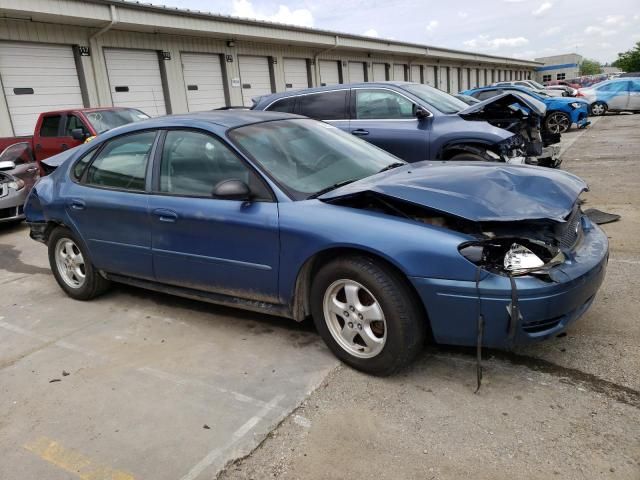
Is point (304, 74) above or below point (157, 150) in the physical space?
above

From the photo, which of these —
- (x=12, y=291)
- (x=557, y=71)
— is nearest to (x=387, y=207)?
(x=12, y=291)

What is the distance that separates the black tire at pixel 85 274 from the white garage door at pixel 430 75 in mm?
33511

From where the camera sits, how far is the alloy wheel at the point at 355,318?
9.86ft

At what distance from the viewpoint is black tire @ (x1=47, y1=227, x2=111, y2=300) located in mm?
4547

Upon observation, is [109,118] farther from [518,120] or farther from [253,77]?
[253,77]

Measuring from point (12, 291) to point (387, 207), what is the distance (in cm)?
411

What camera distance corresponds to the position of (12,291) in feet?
17.0

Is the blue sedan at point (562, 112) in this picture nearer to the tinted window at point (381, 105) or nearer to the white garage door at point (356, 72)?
the tinted window at point (381, 105)

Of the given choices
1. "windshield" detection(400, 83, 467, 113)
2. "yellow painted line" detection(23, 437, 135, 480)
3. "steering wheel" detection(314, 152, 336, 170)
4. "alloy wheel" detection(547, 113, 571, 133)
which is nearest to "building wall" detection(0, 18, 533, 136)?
"windshield" detection(400, 83, 467, 113)

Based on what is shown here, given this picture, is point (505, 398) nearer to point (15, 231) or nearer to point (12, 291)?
point (12, 291)

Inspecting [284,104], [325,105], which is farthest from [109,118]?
→ [325,105]

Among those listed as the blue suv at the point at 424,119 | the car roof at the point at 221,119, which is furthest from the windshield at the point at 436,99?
the car roof at the point at 221,119

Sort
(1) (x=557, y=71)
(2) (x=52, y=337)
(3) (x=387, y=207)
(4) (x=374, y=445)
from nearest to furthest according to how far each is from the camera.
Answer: (4) (x=374, y=445) < (3) (x=387, y=207) < (2) (x=52, y=337) < (1) (x=557, y=71)

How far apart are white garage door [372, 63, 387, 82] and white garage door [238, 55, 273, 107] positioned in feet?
30.1
